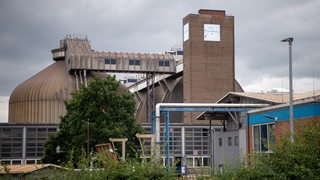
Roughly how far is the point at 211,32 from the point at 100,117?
47.2 metres

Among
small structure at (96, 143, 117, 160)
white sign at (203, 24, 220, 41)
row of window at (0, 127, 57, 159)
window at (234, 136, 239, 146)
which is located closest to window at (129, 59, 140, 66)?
white sign at (203, 24, 220, 41)

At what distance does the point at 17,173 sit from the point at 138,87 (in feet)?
285

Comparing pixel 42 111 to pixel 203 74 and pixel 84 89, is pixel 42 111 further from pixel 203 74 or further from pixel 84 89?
pixel 84 89

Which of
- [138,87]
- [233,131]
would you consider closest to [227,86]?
[138,87]

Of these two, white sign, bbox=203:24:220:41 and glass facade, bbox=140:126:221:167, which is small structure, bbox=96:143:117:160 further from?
white sign, bbox=203:24:220:41

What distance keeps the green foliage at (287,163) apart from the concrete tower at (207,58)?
72244 millimetres

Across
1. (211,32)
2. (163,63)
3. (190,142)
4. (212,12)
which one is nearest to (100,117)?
(190,142)

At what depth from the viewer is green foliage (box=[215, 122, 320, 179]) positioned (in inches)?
731

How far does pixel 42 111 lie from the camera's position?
102000mm

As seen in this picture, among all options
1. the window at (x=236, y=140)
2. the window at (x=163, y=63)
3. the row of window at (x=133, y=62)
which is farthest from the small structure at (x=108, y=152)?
the window at (x=163, y=63)

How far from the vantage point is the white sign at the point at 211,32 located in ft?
312

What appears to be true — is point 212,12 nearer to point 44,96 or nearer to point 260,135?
point 44,96

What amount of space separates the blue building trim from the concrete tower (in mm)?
45314

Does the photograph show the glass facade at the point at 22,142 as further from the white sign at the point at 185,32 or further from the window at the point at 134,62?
the white sign at the point at 185,32
